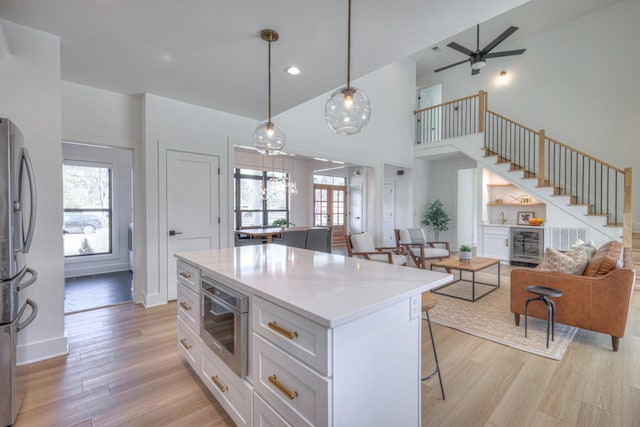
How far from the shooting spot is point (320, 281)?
4.88 ft

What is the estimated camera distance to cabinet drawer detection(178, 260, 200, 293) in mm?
1953

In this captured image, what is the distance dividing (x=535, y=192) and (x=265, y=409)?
20.6 ft

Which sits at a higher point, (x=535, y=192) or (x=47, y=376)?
(x=535, y=192)

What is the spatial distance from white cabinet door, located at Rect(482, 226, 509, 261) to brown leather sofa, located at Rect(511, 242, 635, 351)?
135 inches

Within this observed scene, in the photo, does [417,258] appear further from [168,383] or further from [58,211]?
[58,211]

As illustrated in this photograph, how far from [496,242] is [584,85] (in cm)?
359

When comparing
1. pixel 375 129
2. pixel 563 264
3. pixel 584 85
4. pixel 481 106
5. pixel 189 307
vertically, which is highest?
pixel 584 85

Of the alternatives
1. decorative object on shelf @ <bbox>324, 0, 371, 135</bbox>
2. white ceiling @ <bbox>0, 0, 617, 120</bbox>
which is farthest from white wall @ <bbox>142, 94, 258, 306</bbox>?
decorative object on shelf @ <bbox>324, 0, 371, 135</bbox>

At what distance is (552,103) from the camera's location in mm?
6148

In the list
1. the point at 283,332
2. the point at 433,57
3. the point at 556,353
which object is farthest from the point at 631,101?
the point at 283,332

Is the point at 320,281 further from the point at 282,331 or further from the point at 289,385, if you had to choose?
the point at 289,385

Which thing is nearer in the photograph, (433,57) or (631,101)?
(631,101)

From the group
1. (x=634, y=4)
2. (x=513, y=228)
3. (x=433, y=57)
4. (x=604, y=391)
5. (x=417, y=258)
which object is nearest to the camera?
(x=604, y=391)

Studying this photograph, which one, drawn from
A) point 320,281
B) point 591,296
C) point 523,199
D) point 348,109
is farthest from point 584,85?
point 320,281
